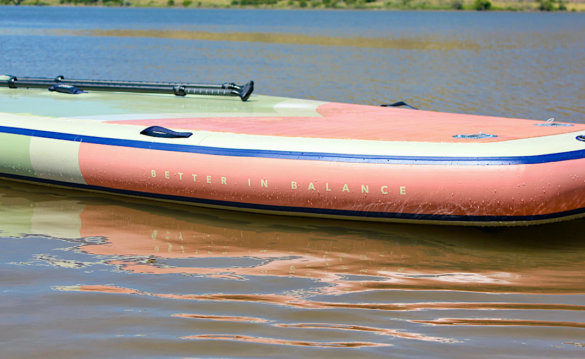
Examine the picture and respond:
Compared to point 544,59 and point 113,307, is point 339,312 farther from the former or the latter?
point 544,59

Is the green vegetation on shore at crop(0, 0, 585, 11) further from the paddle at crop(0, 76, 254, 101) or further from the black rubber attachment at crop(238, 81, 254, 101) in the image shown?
the black rubber attachment at crop(238, 81, 254, 101)

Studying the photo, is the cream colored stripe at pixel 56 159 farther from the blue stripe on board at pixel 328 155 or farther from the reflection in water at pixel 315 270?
the reflection in water at pixel 315 270

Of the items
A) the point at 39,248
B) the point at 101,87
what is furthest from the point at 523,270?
the point at 101,87

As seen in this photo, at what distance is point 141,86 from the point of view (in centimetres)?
641

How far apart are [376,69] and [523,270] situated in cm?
1079

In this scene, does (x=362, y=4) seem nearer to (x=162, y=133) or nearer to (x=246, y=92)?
(x=246, y=92)

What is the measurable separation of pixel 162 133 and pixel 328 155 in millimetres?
1154

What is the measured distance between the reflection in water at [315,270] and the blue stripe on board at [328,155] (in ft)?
1.44

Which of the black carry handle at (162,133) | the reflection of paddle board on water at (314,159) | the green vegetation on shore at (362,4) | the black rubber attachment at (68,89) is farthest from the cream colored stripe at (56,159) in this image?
the green vegetation on shore at (362,4)

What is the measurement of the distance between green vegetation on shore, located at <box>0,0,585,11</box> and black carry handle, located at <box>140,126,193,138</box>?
58.7m

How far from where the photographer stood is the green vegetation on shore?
60.3 m

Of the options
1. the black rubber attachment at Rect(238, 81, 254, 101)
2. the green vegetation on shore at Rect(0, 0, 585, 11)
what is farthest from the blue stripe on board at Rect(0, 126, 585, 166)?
the green vegetation on shore at Rect(0, 0, 585, 11)

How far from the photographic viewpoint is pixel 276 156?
13.8 ft

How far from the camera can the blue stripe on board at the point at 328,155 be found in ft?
12.6
